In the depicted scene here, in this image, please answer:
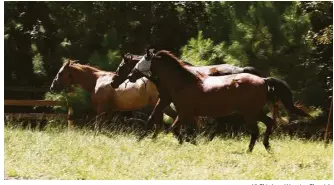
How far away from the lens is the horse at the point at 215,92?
308 inches

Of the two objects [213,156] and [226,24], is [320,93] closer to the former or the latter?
[226,24]

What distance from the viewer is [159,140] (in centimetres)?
876

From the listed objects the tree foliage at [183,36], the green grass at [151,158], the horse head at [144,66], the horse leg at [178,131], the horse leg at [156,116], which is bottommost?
the green grass at [151,158]

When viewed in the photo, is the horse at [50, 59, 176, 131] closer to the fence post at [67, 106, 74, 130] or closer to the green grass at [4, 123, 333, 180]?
the fence post at [67, 106, 74, 130]

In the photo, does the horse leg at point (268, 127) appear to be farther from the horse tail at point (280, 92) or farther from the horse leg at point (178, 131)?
the horse leg at point (178, 131)

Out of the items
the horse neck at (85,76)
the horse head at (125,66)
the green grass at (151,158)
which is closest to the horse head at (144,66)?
the horse head at (125,66)

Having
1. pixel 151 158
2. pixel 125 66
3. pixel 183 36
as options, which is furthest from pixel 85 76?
pixel 151 158

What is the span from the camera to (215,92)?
7996 millimetres

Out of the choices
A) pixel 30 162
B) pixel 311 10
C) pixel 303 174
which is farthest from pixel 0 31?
pixel 311 10

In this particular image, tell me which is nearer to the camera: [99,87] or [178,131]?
[178,131]

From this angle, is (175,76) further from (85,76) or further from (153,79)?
(85,76)

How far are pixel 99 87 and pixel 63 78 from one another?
65 cm

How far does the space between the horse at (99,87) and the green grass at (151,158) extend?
4.94 feet

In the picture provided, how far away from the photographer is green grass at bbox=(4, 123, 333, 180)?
20.9 feet
